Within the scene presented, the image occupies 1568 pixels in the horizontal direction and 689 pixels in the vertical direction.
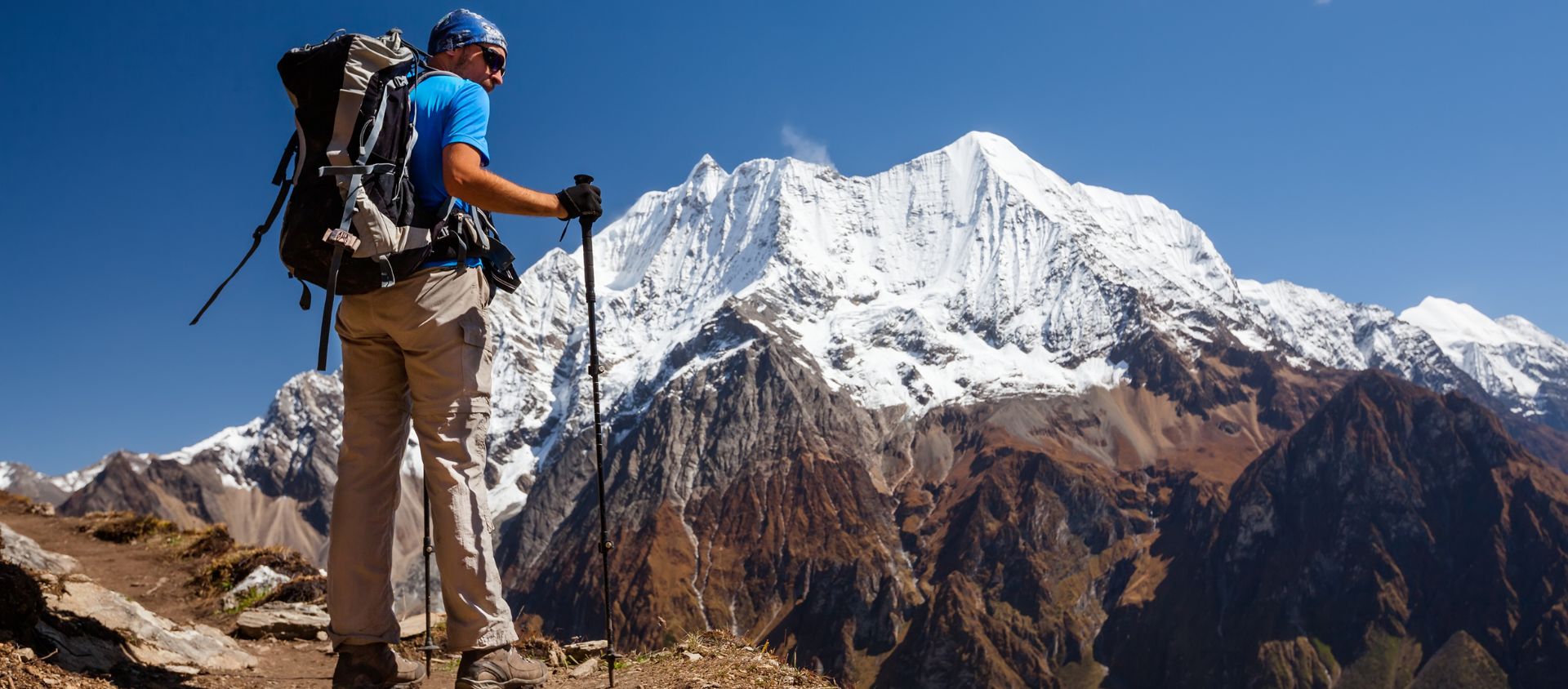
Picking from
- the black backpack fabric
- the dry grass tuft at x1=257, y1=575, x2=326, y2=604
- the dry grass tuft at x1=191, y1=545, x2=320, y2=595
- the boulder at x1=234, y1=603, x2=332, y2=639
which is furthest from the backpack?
the dry grass tuft at x1=191, y1=545, x2=320, y2=595

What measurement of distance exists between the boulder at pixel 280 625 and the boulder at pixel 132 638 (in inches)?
18.0

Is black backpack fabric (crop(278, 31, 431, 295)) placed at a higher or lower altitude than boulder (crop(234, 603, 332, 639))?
higher

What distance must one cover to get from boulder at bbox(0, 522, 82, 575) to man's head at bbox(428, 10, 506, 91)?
10.8 metres

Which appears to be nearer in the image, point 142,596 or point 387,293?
point 387,293

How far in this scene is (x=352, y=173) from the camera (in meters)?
6.68

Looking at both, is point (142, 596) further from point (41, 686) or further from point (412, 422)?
point (412, 422)

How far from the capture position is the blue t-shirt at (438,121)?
706 cm

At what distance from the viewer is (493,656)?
7.14 meters

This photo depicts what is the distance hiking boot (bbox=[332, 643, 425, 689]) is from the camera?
7.59 metres

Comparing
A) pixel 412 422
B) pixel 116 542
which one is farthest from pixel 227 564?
pixel 412 422

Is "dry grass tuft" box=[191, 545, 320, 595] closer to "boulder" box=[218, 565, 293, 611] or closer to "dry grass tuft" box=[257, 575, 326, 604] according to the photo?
"boulder" box=[218, 565, 293, 611]

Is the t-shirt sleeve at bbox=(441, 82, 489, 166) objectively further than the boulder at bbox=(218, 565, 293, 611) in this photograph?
No

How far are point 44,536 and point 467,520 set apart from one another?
686 inches

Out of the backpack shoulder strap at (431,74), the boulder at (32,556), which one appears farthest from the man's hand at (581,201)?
the boulder at (32,556)
